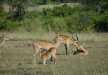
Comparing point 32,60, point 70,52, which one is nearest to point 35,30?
point 70,52

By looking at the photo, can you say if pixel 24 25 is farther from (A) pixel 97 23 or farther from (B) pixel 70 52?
(B) pixel 70 52

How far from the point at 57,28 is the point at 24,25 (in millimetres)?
2832

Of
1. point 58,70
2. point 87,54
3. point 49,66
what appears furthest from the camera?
point 87,54

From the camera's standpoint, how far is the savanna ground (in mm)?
17531

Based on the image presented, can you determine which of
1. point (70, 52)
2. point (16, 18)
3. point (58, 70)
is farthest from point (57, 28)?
point (58, 70)

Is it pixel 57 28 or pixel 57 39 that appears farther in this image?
pixel 57 28

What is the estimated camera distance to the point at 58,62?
20.8 metres

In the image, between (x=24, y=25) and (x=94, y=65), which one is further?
(x=24, y=25)

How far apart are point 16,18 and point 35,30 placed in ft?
23.1

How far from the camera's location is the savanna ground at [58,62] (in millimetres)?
17531

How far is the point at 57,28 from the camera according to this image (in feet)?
134

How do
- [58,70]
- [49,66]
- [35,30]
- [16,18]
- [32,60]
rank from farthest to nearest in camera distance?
1. [16,18]
2. [35,30]
3. [32,60]
4. [49,66]
5. [58,70]

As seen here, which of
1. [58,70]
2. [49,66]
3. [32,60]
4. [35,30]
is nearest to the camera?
[58,70]

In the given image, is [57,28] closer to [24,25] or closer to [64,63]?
[24,25]
